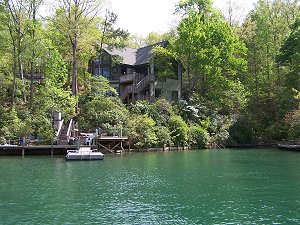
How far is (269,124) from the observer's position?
49.3 meters

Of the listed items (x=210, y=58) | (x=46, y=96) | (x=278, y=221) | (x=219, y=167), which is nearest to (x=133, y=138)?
(x=46, y=96)

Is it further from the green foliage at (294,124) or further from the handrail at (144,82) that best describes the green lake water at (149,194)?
the handrail at (144,82)

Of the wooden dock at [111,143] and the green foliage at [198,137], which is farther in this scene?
the green foliage at [198,137]

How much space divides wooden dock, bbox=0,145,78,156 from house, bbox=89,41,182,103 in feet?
46.5

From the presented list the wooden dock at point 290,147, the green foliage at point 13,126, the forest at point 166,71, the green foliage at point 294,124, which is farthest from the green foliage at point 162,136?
the green foliage at point 13,126

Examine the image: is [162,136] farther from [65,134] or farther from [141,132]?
[65,134]

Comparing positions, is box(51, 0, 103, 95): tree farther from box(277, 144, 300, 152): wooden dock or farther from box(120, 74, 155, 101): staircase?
box(277, 144, 300, 152): wooden dock

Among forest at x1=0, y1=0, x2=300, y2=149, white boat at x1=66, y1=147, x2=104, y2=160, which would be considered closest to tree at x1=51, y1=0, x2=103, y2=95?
forest at x1=0, y1=0, x2=300, y2=149

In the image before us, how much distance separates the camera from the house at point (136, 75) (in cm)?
4672

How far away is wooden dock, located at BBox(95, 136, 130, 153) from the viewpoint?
35434mm

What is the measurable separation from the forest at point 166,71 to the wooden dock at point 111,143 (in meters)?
1.11

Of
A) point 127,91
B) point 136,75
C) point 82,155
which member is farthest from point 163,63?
point 82,155

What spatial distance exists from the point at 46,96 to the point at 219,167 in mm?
20402

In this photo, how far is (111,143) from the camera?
1457 inches
